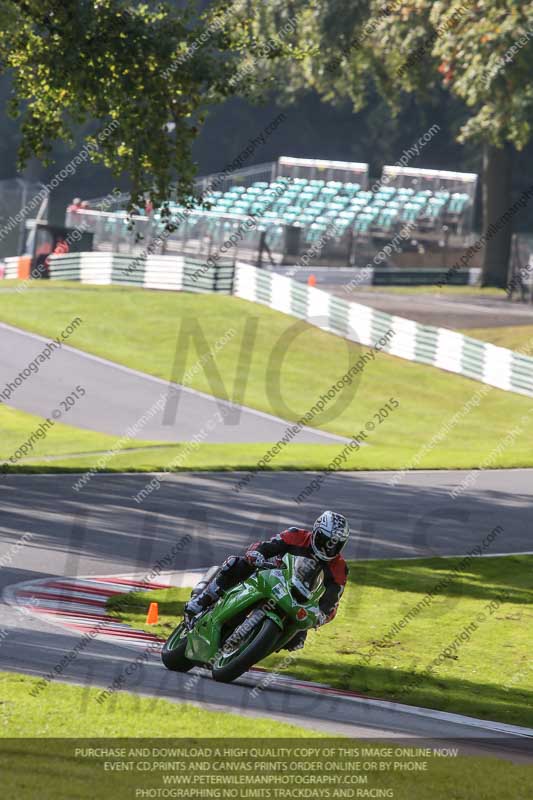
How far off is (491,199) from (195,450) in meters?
31.6

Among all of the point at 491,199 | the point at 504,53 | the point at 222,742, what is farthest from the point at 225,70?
the point at 491,199

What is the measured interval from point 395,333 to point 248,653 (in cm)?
2988

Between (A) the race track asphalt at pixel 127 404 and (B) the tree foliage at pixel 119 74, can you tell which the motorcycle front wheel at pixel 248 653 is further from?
(A) the race track asphalt at pixel 127 404

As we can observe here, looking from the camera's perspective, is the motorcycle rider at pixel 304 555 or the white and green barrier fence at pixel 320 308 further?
the white and green barrier fence at pixel 320 308

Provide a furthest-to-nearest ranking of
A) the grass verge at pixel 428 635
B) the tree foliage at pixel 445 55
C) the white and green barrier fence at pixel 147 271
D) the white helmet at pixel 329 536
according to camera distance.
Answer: the white and green barrier fence at pixel 147 271 < the tree foliage at pixel 445 55 < the grass verge at pixel 428 635 < the white helmet at pixel 329 536

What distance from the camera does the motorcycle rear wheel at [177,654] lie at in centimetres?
1070

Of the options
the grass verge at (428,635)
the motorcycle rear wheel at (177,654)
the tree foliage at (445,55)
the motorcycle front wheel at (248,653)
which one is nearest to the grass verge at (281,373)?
the grass verge at (428,635)

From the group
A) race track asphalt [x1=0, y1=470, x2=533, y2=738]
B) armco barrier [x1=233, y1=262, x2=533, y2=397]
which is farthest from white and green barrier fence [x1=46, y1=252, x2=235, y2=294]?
race track asphalt [x1=0, y1=470, x2=533, y2=738]

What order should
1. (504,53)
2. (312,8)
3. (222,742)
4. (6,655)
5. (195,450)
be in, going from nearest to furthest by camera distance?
(222,742) → (6,655) → (195,450) → (504,53) → (312,8)

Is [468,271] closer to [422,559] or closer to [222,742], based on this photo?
[422,559]

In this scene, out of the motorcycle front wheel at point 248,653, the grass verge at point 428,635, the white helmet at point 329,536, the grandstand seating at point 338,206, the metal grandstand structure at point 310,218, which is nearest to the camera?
the motorcycle front wheel at point 248,653

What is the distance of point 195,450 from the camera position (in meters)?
26.5

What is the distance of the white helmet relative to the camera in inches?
396

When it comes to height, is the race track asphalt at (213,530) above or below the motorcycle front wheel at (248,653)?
below
